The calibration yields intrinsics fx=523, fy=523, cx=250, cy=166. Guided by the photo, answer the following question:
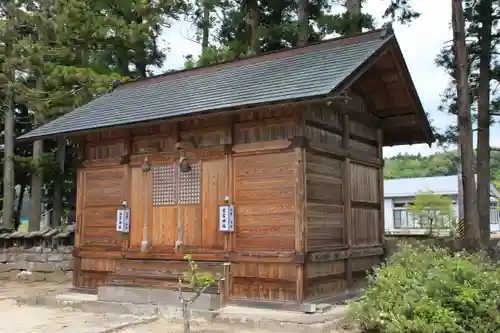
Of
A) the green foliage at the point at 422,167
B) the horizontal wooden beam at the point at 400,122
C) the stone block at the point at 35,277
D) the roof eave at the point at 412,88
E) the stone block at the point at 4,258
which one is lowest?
the stone block at the point at 35,277

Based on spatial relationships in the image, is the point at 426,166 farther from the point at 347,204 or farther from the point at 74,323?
the point at 74,323

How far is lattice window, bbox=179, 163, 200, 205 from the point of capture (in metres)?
10.7

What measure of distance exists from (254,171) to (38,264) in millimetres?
9900

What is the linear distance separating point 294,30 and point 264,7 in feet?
9.05

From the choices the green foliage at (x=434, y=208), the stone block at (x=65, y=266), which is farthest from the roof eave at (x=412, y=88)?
the green foliage at (x=434, y=208)

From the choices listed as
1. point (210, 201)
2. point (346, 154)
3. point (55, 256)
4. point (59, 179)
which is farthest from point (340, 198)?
point (59, 179)

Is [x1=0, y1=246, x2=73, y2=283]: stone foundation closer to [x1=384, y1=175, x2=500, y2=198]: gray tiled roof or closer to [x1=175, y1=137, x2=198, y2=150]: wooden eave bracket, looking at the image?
[x1=175, y1=137, x2=198, y2=150]: wooden eave bracket

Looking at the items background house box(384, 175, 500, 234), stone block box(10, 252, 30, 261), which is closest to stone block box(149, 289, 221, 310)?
stone block box(10, 252, 30, 261)

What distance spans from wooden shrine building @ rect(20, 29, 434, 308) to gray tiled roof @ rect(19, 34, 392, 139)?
6 cm

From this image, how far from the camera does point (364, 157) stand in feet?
38.4

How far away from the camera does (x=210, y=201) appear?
10.5 metres

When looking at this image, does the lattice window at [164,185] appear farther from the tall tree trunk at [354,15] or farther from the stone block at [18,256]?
the tall tree trunk at [354,15]

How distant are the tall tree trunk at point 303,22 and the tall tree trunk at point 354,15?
167 centimetres

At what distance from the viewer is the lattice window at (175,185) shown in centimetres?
1074
